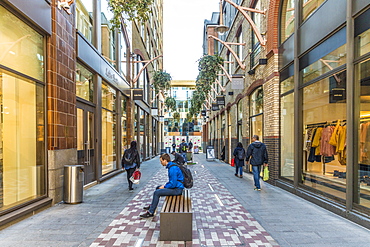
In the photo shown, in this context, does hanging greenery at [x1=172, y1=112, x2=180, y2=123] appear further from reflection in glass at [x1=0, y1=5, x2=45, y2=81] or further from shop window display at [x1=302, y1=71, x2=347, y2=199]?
reflection in glass at [x1=0, y1=5, x2=45, y2=81]

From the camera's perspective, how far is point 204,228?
5438mm

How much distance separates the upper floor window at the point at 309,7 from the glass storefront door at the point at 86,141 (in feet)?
25.9

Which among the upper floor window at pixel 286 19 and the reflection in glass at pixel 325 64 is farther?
the upper floor window at pixel 286 19

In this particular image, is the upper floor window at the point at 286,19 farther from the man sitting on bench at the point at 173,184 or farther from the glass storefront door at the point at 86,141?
the glass storefront door at the point at 86,141

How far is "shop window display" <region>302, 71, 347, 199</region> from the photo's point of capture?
277 inches

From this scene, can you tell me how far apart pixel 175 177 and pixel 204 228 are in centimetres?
113

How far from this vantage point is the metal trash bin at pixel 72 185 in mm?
7516

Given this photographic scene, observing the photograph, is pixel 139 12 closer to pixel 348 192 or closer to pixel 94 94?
pixel 94 94

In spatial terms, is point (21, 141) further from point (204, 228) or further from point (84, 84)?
point (204, 228)

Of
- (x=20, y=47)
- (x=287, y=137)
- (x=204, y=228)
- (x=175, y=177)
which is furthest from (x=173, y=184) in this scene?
(x=287, y=137)

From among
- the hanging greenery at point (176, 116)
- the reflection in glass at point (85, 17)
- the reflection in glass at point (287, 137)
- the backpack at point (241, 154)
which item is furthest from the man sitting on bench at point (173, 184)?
the hanging greenery at point (176, 116)

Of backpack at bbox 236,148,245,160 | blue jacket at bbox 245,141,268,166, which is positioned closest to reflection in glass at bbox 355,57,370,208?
blue jacket at bbox 245,141,268,166

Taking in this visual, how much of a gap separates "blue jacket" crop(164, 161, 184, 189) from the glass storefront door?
5.09 meters

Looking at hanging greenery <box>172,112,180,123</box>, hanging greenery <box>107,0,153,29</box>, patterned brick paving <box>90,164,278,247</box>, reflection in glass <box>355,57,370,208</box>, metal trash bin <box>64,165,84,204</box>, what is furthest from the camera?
hanging greenery <box>172,112,180,123</box>
